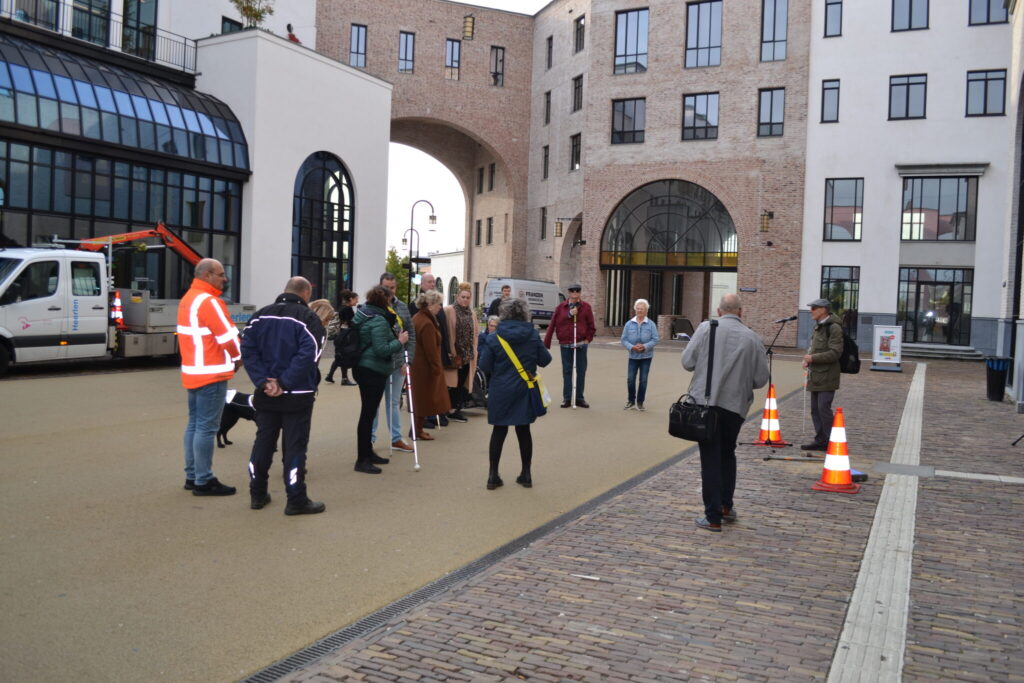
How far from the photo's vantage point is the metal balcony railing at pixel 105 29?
24.5 meters

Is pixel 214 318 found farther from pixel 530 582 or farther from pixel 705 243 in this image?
pixel 705 243

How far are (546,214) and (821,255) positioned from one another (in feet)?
55.8

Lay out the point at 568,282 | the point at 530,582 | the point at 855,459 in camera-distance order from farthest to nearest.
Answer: the point at 568,282, the point at 855,459, the point at 530,582

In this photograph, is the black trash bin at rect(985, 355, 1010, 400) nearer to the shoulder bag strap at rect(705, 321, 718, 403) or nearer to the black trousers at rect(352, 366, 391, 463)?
the shoulder bag strap at rect(705, 321, 718, 403)

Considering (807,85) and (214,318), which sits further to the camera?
(807,85)

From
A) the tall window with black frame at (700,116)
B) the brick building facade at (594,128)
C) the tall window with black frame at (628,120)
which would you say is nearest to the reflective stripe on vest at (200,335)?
the brick building facade at (594,128)

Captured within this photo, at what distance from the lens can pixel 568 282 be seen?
48.0 m

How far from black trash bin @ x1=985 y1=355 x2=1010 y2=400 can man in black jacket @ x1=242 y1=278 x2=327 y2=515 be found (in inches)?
583

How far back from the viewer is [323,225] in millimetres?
32219

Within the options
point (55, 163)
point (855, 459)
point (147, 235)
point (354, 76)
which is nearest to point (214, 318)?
point (855, 459)

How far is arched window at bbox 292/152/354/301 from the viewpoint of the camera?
31.2 meters

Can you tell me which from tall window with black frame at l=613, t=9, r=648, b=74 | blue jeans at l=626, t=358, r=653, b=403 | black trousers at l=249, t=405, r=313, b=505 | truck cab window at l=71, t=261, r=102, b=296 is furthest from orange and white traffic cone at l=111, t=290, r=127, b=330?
tall window with black frame at l=613, t=9, r=648, b=74

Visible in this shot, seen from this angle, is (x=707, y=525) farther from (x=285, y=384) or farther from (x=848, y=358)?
(x=848, y=358)

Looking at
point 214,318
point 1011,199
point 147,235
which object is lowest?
point 214,318
